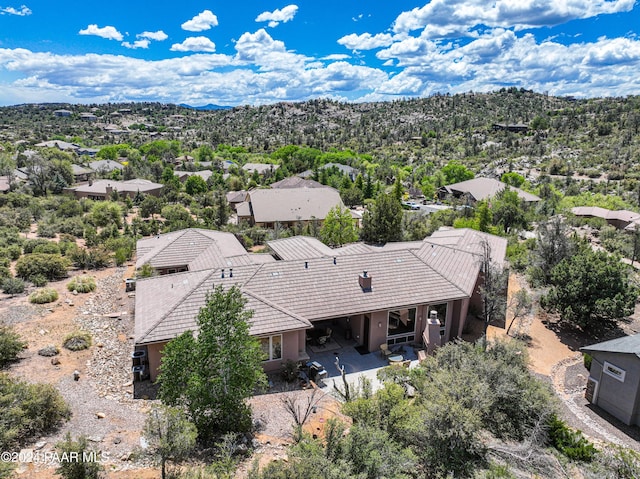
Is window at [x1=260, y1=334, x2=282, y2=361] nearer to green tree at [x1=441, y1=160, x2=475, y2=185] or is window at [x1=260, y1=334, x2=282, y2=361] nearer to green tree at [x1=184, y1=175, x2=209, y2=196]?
green tree at [x1=184, y1=175, x2=209, y2=196]

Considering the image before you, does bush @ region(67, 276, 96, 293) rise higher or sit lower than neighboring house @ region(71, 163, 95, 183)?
lower

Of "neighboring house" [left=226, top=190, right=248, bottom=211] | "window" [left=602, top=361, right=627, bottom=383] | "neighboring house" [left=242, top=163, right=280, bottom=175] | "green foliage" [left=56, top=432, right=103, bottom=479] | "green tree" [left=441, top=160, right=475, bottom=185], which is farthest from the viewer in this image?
"neighboring house" [left=242, top=163, right=280, bottom=175]

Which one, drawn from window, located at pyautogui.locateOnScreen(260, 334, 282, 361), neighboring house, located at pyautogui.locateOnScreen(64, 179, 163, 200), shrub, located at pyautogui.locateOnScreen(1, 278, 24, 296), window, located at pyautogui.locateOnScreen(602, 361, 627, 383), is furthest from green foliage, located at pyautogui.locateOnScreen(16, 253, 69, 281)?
neighboring house, located at pyautogui.locateOnScreen(64, 179, 163, 200)

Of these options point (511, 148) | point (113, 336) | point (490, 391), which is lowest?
point (113, 336)

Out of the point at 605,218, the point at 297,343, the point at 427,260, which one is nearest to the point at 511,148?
the point at 605,218

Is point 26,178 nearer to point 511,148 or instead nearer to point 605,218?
point 605,218

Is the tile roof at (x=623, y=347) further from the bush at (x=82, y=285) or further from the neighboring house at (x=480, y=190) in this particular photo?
the neighboring house at (x=480, y=190)

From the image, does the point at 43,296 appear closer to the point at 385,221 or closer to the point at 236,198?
the point at 385,221
